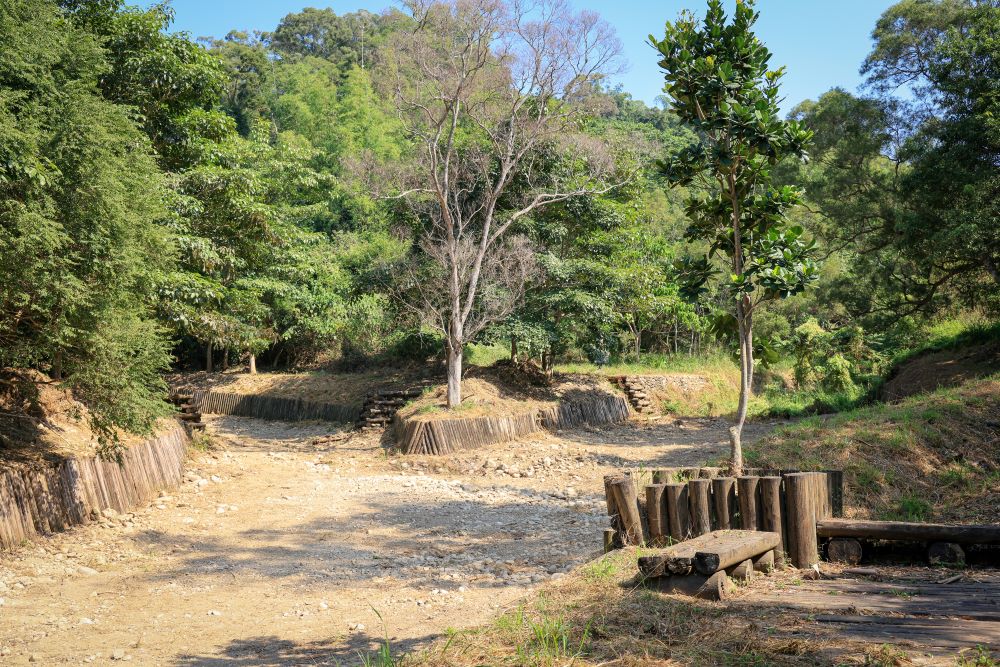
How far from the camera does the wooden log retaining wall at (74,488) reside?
27.1 ft

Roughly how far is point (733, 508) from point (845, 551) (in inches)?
33.4

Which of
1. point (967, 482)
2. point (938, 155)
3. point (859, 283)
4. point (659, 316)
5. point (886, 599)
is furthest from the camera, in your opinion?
point (659, 316)

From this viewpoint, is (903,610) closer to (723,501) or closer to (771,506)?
(771,506)

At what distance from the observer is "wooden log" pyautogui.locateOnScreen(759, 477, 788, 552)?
5.59 m

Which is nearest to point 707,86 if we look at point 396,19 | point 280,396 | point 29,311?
point 29,311

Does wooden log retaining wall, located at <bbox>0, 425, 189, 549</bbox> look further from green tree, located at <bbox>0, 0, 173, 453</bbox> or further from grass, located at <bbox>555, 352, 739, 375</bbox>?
grass, located at <bbox>555, 352, 739, 375</bbox>

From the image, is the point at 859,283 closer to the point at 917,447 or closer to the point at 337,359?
the point at 917,447

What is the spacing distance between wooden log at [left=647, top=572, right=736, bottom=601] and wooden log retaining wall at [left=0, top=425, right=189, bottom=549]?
6.71m

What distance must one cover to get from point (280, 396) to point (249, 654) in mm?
15822

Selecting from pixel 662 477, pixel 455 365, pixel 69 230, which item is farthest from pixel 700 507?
pixel 455 365

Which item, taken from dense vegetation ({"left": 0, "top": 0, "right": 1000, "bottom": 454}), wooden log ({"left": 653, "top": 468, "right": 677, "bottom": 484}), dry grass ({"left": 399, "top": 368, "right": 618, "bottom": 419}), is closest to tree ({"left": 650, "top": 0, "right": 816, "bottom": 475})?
dense vegetation ({"left": 0, "top": 0, "right": 1000, "bottom": 454})

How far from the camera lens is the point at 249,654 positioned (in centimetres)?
566

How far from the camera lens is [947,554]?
5.54 meters

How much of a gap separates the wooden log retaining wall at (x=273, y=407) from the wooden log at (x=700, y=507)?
1392 centimetres
